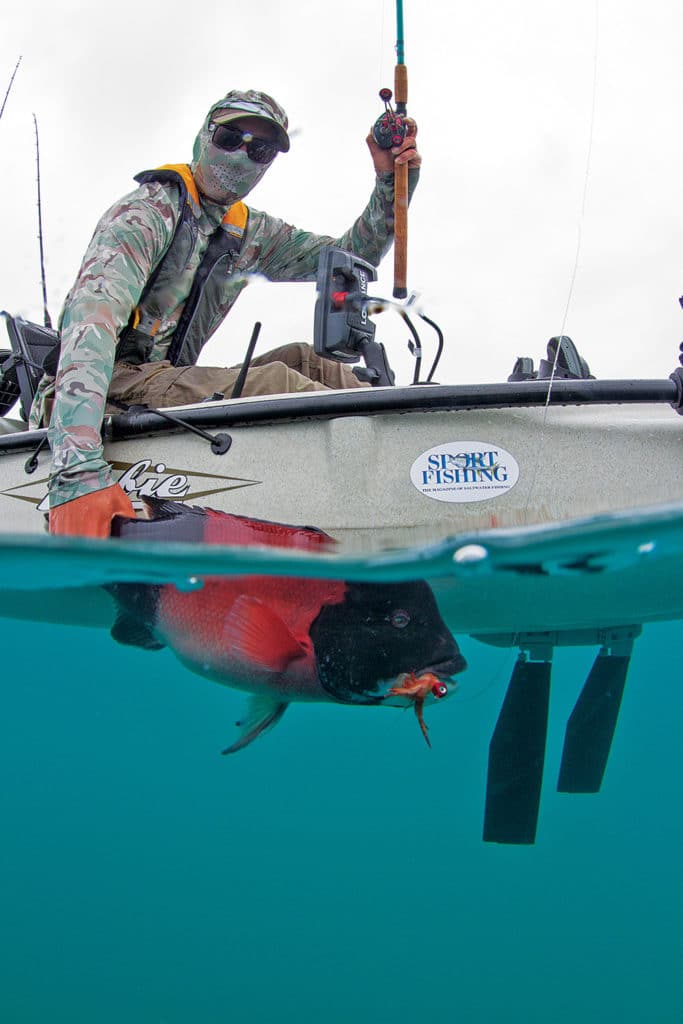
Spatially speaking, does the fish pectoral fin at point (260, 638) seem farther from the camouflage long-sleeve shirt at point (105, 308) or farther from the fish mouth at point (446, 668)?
the camouflage long-sleeve shirt at point (105, 308)

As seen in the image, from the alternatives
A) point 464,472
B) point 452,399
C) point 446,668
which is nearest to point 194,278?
point 452,399

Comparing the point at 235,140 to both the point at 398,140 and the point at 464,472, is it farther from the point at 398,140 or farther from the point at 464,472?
the point at 464,472

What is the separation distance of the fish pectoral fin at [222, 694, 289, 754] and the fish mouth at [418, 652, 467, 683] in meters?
0.47

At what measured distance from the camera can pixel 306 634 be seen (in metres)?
2.32

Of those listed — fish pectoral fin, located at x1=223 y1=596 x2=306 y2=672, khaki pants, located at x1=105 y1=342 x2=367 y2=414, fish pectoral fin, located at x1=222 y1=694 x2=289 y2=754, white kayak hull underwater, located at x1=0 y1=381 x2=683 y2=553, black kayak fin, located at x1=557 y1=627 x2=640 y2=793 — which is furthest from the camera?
black kayak fin, located at x1=557 y1=627 x2=640 y2=793

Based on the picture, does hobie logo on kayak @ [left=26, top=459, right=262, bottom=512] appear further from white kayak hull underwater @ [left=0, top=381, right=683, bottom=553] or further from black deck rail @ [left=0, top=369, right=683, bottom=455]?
black deck rail @ [left=0, top=369, right=683, bottom=455]

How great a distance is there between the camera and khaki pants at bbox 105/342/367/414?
327cm

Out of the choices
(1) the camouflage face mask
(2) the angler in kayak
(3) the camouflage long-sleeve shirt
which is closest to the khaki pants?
(2) the angler in kayak

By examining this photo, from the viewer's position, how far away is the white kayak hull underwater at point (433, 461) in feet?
8.96

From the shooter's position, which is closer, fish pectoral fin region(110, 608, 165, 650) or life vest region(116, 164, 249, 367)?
fish pectoral fin region(110, 608, 165, 650)

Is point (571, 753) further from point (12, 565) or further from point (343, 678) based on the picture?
point (12, 565)

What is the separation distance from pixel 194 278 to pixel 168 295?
0.17 m

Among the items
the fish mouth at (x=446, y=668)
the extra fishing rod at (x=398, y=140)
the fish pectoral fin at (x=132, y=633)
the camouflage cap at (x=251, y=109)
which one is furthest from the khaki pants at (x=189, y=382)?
the fish mouth at (x=446, y=668)

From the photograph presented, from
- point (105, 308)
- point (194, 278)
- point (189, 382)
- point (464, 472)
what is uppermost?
point (194, 278)
